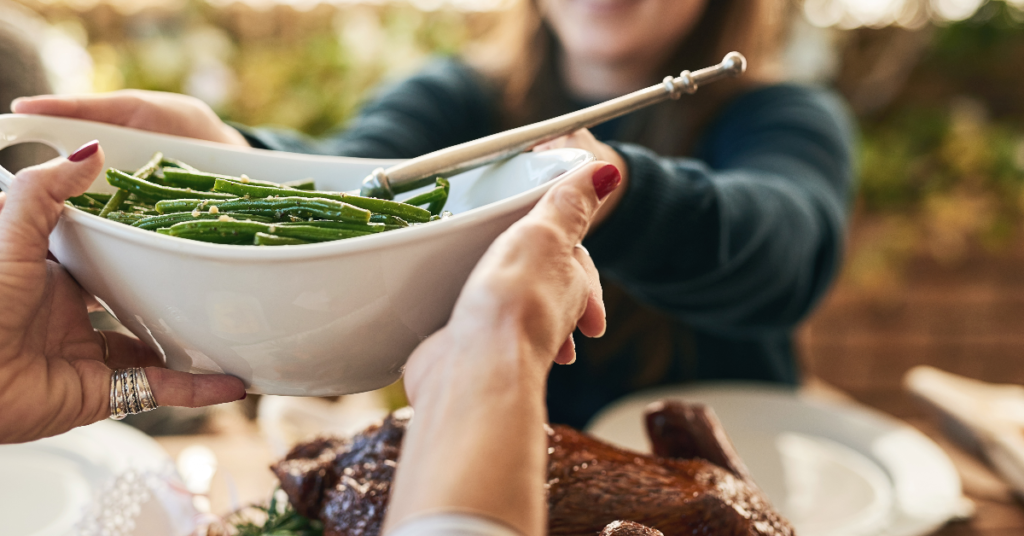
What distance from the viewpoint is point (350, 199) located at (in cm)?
64

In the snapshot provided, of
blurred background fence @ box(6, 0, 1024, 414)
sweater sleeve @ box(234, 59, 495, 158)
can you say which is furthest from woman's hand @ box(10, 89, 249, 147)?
blurred background fence @ box(6, 0, 1024, 414)

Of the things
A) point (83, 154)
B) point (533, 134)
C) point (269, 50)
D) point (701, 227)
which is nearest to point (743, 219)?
point (701, 227)

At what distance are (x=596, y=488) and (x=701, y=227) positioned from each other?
490 millimetres

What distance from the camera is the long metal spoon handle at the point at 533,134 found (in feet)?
2.29

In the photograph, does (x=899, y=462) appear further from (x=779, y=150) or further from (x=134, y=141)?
(x=134, y=141)

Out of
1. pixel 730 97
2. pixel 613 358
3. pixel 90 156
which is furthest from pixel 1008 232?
pixel 90 156

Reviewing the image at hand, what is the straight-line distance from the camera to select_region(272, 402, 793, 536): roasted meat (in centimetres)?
71

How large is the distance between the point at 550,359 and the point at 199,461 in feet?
2.36

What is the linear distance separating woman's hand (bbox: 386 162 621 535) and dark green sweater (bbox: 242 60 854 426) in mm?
441

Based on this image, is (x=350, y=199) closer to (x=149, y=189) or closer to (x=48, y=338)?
(x=149, y=189)

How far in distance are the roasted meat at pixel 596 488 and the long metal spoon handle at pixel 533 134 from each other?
0.30m

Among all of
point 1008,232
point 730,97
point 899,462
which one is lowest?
point 899,462

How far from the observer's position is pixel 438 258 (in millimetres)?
548

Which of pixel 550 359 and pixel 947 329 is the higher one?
pixel 947 329
